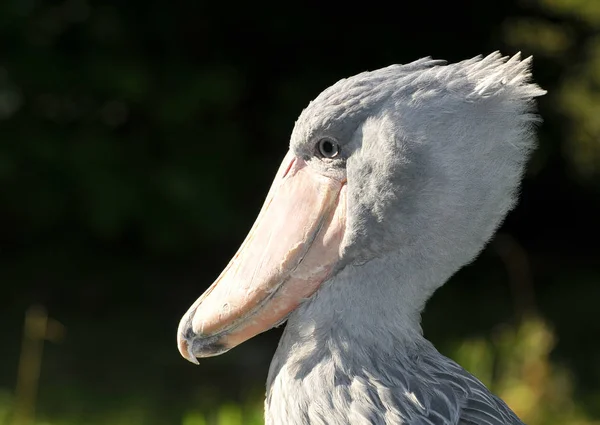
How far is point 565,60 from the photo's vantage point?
5859 mm

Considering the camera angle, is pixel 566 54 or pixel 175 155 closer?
pixel 175 155

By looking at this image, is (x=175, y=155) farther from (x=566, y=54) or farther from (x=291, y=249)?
(x=291, y=249)

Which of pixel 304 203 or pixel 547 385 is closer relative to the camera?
pixel 304 203

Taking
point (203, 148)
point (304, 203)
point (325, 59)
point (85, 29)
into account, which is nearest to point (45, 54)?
point (85, 29)

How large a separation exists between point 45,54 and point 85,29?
0.95ft

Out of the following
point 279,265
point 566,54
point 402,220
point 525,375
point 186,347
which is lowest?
point 525,375

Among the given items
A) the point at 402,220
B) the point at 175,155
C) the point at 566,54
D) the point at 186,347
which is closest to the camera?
the point at 402,220

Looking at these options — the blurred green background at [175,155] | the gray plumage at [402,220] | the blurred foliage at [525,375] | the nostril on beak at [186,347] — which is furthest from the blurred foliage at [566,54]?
the nostril on beak at [186,347]

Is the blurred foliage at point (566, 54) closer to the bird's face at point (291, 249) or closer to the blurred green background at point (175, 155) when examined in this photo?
the blurred green background at point (175, 155)

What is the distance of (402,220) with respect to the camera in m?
1.58

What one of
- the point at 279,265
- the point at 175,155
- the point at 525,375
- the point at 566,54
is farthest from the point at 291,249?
the point at 566,54

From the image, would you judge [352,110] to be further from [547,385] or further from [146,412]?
[146,412]

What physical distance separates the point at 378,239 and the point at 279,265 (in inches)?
7.7

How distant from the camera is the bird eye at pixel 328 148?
163 cm
